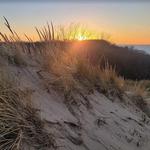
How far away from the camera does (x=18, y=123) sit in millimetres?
6672

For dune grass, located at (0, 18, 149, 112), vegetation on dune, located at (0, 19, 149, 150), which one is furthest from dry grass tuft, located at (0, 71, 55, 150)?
dune grass, located at (0, 18, 149, 112)

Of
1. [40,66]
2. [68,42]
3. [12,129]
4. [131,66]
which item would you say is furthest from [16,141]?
[131,66]

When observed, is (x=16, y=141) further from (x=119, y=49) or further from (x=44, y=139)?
(x=119, y=49)

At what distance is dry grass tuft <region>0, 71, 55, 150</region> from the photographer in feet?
21.2

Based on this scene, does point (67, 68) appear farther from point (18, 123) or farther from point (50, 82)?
point (18, 123)

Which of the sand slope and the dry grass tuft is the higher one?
the dry grass tuft

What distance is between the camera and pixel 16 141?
6.41 metres

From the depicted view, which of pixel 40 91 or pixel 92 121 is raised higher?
pixel 40 91

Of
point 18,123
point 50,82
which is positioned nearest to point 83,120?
point 50,82

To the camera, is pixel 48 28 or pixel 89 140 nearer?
pixel 89 140

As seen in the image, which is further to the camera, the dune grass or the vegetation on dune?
the dune grass

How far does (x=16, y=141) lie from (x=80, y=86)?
11.6 feet

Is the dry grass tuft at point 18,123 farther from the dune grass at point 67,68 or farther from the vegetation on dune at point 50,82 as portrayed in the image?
the dune grass at point 67,68

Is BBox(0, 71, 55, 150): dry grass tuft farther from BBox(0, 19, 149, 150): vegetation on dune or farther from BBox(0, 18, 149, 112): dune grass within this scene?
BBox(0, 18, 149, 112): dune grass
